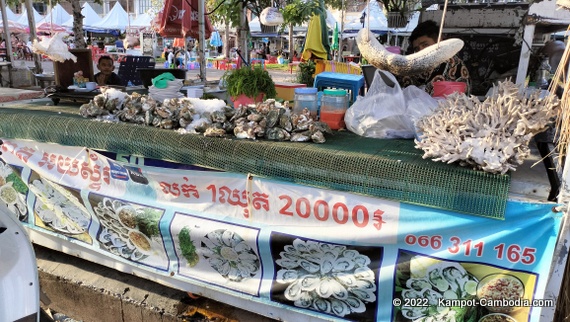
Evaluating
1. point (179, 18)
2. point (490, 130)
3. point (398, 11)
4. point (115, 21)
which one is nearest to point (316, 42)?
point (398, 11)

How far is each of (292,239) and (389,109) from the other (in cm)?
90

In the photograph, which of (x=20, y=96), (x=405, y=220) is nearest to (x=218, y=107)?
(x=405, y=220)

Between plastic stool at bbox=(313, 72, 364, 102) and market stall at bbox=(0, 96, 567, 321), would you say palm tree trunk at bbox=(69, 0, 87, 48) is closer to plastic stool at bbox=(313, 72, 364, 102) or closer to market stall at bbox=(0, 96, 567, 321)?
market stall at bbox=(0, 96, 567, 321)

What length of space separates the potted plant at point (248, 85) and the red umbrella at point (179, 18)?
393cm

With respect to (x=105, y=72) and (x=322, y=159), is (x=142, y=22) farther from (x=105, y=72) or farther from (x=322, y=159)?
(x=322, y=159)

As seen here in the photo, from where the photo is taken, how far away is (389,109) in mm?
2240

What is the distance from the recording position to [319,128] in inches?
89.0

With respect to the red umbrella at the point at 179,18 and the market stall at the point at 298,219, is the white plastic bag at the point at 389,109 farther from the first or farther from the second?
the red umbrella at the point at 179,18

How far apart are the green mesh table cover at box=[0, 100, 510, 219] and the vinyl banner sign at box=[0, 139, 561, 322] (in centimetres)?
8

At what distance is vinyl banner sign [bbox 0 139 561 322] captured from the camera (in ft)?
5.65

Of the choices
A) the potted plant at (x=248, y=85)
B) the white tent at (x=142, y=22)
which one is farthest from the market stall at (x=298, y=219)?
the white tent at (x=142, y=22)

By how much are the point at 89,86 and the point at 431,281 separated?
Result: 10.6ft

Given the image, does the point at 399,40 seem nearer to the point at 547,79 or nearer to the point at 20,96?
the point at 547,79

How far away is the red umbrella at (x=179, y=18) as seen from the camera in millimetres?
6320
